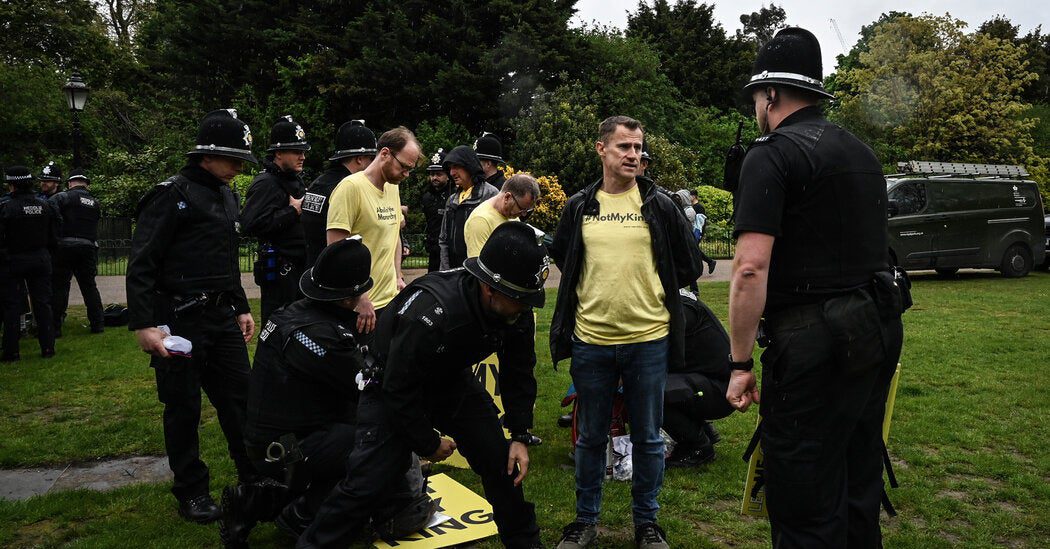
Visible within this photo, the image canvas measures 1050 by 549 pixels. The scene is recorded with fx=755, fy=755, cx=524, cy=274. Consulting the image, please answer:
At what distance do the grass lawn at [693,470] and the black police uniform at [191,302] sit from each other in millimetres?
557

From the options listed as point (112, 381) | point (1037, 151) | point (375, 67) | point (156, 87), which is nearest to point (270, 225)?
point (112, 381)

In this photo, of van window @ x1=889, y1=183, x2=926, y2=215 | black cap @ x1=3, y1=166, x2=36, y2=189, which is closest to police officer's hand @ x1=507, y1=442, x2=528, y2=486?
black cap @ x1=3, y1=166, x2=36, y2=189

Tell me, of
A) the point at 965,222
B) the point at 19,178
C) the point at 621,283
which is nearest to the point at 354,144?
the point at 621,283

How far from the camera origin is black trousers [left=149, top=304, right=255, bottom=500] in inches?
173

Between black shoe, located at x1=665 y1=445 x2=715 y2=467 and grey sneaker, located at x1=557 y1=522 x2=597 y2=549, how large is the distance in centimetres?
140

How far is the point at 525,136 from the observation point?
78.8 feet

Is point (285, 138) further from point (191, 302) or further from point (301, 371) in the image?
point (301, 371)

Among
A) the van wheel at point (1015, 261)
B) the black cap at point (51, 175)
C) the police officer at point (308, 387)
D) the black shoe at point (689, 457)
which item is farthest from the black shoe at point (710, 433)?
the van wheel at point (1015, 261)

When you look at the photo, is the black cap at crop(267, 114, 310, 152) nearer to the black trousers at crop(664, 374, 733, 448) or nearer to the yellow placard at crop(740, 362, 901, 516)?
the black trousers at crop(664, 374, 733, 448)

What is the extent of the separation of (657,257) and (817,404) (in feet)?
4.75

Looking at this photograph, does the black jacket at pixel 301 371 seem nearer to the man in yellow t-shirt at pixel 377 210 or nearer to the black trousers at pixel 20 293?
the man in yellow t-shirt at pixel 377 210

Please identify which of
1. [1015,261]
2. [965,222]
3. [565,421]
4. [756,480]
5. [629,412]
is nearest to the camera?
[756,480]

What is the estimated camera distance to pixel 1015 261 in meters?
17.6

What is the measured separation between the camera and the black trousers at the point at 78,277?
1045cm
